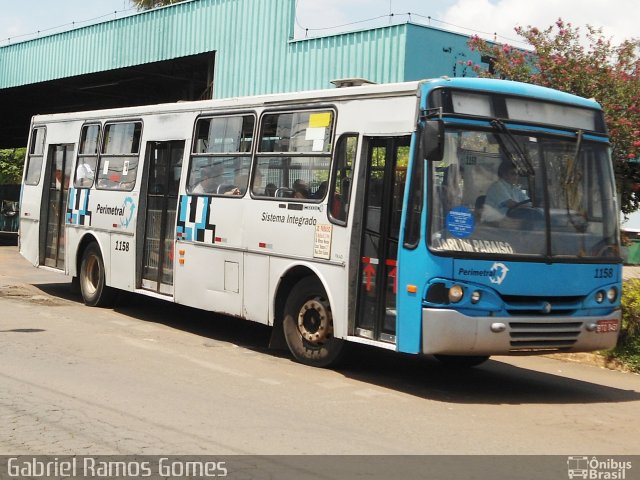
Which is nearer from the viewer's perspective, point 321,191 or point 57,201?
point 321,191

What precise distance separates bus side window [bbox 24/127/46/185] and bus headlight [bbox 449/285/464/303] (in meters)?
10.1

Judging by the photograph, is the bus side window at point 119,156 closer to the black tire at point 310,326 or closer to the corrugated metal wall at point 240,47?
the black tire at point 310,326

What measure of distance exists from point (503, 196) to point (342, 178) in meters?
1.83

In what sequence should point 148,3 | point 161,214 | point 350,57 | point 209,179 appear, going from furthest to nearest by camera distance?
point 148,3 < point 350,57 < point 161,214 < point 209,179

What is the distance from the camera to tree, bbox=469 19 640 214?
49.6 ft

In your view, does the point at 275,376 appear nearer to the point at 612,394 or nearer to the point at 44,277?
the point at 612,394

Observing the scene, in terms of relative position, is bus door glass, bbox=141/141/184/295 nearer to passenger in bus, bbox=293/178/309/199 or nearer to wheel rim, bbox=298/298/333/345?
passenger in bus, bbox=293/178/309/199

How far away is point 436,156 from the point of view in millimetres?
8312

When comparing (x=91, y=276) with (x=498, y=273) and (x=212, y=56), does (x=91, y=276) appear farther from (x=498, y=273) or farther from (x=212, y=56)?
(x=212, y=56)

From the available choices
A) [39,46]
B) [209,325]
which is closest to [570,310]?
[209,325]

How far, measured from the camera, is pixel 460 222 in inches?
335

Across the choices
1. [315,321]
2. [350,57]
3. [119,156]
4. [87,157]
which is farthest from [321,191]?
[350,57]

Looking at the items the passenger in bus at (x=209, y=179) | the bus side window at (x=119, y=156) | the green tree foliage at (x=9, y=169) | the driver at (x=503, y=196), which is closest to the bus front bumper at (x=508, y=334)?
the driver at (x=503, y=196)
